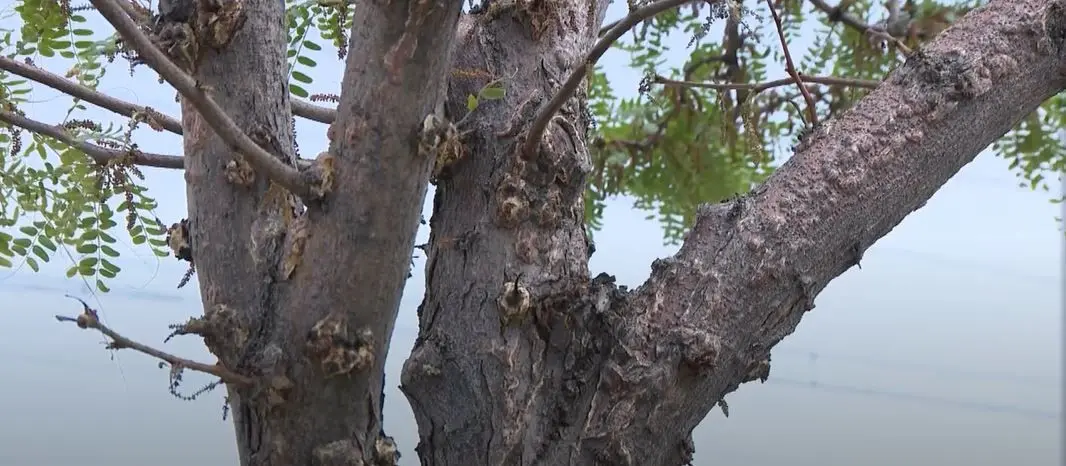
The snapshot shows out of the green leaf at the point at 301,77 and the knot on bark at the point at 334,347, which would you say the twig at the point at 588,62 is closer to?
the knot on bark at the point at 334,347

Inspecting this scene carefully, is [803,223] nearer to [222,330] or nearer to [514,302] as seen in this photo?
[514,302]

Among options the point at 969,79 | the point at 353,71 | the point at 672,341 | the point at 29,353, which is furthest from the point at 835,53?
the point at 29,353

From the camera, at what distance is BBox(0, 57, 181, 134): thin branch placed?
576 mm

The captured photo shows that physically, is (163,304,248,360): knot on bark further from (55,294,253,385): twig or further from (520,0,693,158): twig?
(520,0,693,158): twig

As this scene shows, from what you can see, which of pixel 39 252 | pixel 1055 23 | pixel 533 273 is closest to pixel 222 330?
pixel 533 273

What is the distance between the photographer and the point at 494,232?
22.5 inches

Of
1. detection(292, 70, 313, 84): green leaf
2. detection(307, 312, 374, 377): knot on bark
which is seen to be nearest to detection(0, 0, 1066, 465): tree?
detection(307, 312, 374, 377): knot on bark

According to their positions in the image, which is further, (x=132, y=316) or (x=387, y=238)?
(x=132, y=316)

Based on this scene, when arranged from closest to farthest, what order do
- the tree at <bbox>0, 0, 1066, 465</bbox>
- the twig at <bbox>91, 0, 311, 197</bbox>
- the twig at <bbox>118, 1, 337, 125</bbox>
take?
1. the twig at <bbox>91, 0, 311, 197</bbox>
2. the tree at <bbox>0, 0, 1066, 465</bbox>
3. the twig at <bbox>118, 1, 337, 125</bbox>

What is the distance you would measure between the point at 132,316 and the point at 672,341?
653 mm

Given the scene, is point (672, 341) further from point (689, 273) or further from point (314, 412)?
point (314, 412)

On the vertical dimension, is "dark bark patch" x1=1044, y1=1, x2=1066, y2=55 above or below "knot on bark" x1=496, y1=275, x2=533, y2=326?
above

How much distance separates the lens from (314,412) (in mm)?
510

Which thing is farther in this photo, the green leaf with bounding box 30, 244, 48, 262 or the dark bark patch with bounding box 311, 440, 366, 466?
the green leaf with bounding box 30, 244, 48, 262
